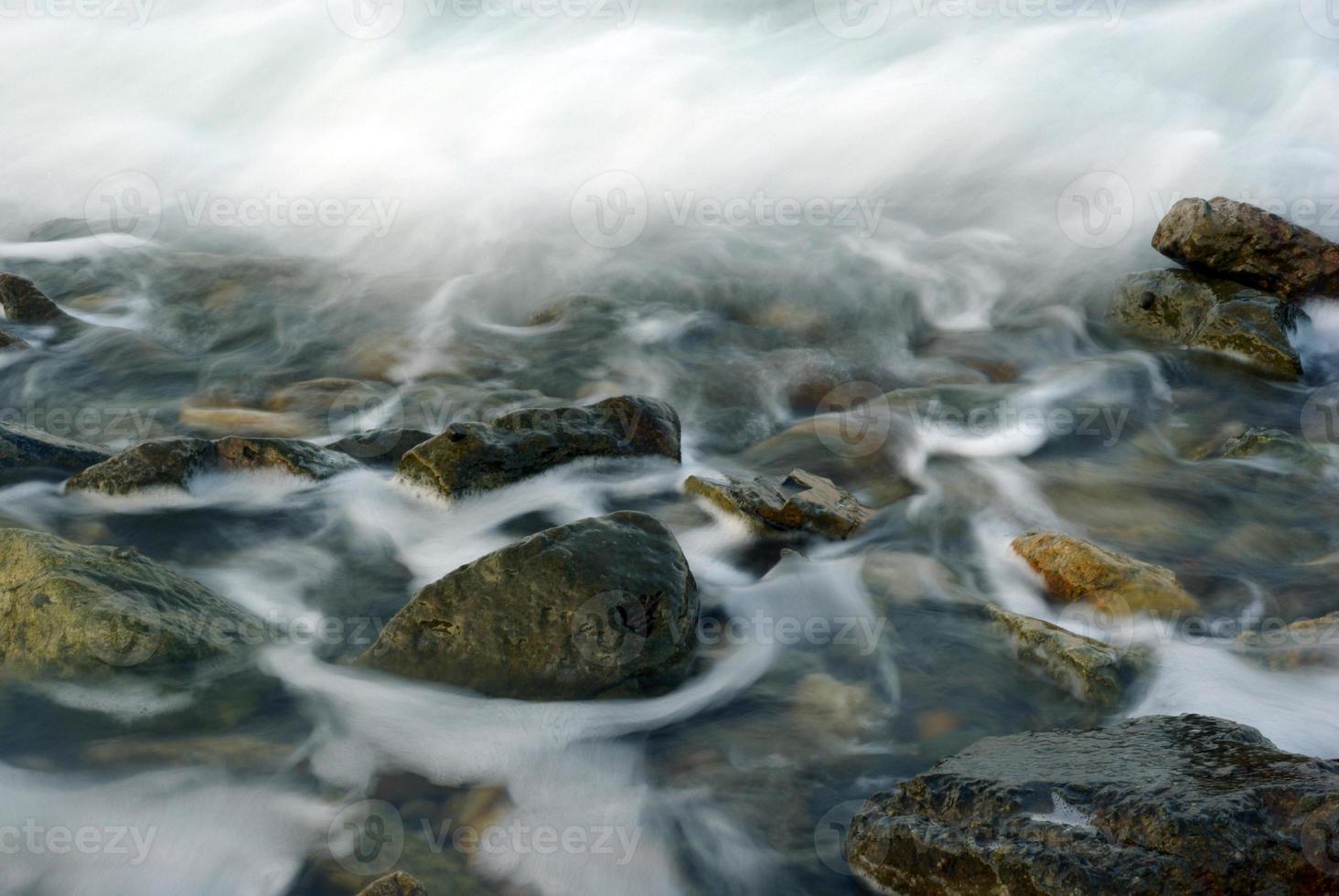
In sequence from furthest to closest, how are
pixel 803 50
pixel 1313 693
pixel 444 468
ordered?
pixel 803 50 < pixel 444 468 < pixel 1313 693

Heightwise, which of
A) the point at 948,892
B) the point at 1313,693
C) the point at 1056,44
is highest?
the point at 1056,44

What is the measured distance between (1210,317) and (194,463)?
5.82m

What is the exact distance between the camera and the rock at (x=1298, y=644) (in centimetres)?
375

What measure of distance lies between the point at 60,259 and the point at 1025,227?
7785 mm

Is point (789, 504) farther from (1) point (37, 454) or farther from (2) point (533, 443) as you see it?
(1) point (37, 454)

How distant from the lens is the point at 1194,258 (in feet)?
23.1

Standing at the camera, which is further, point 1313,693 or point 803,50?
point 803,50

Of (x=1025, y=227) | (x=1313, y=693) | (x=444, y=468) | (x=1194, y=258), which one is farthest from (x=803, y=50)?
(x=1313, y=693)

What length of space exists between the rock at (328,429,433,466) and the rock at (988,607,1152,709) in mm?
2794

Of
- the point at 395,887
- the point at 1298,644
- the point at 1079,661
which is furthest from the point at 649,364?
the point at 395,887

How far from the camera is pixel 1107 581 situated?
418 cm

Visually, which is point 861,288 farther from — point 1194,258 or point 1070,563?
point 1070,563

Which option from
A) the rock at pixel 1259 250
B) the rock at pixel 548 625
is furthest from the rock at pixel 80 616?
the rock at pixel 1259 250

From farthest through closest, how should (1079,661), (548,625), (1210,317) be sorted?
1. (1210,317)
2. (1079,661)
3. (548,625)
